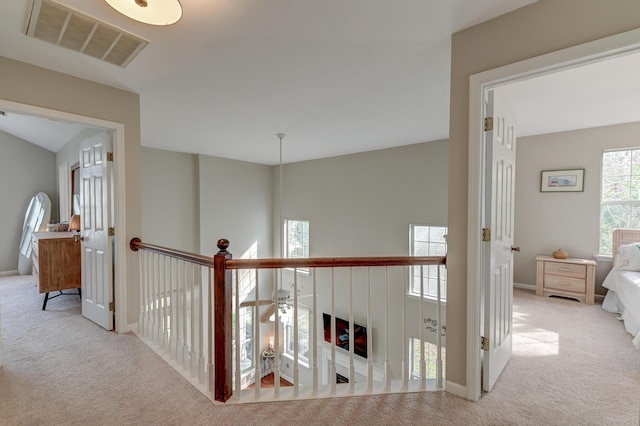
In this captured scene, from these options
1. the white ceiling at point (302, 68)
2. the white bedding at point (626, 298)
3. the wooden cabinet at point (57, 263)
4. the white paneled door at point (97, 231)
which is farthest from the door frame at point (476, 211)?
the wooden cabinet at point (57, 263)

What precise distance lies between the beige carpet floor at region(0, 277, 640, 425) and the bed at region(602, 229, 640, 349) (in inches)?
9.6

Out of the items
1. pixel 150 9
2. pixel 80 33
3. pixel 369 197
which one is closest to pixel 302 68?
pixel 150 9

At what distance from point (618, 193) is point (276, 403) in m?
5.09

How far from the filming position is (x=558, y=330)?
2.91 metres

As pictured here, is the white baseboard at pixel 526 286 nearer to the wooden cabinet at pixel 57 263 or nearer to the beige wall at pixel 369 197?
the beige wall at pixel 369 197

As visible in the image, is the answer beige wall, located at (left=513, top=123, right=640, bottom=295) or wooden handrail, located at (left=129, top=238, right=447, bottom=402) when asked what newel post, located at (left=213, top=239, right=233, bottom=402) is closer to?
wooden handrail, located at (left=129, top=238, right=447, bottom=402)

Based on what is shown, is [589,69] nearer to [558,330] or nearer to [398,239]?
[558,330]

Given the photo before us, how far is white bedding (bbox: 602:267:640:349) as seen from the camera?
8.84 ft

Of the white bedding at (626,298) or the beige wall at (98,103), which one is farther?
the white bedding at (626,298)

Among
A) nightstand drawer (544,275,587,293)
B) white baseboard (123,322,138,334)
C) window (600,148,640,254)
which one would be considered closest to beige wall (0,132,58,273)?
white baseboard (123,322,138,334)

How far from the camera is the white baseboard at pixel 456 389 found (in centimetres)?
179

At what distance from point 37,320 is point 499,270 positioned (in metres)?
4.43

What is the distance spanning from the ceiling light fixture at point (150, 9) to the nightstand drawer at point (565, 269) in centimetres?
503

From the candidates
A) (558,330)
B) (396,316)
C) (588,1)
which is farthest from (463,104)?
(396,316)
